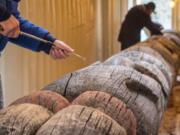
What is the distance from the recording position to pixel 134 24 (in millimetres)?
7273

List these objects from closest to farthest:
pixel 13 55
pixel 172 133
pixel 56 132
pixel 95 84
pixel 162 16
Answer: pixel 56 132 < pixel 95 84 < pixel 172 133 < pixel 13 55 < pixel 162 16

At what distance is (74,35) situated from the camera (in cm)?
565

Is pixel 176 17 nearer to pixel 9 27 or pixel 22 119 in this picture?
pixel 9 27

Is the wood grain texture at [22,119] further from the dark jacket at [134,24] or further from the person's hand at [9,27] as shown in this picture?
the dark jacket at [134,24]

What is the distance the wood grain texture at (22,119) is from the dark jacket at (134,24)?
19.7 ft

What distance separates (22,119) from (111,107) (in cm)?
26

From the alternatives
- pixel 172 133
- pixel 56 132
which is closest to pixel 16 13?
pixel 56 132

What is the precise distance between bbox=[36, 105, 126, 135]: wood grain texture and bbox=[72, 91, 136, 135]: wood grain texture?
7cm

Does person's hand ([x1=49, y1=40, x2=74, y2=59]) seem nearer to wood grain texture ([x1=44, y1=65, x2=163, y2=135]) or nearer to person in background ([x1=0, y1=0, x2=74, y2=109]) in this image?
person in background ([x1=0, y1=0, x2=74, y2=109])

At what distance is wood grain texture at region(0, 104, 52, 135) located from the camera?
1038 mm

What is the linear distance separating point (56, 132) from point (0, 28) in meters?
0.60

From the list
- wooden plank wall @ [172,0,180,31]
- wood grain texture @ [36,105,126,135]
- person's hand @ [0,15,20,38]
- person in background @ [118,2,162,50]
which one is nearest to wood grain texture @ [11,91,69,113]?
wood grain texture @ [36,105,126,135]

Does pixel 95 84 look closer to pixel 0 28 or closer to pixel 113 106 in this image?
pixel 113 106

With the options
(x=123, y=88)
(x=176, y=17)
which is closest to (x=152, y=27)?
(x=176, y=17)
